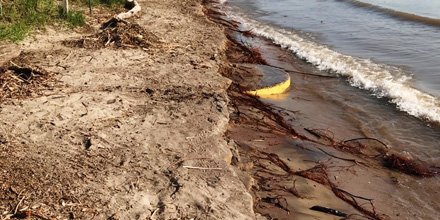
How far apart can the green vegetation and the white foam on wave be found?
18.2 ft

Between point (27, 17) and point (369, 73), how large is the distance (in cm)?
756

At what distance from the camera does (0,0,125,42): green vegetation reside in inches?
372

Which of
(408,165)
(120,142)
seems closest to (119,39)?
(120,142)

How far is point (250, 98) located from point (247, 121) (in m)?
1.03

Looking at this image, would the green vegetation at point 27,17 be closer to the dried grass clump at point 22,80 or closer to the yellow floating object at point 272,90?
the dried grass clump at point 22,80

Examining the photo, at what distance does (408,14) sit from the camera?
16438 millimetres

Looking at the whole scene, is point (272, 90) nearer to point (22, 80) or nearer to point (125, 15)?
point (22, 80)

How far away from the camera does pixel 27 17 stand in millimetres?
10359

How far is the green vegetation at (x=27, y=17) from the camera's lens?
31.0 ft

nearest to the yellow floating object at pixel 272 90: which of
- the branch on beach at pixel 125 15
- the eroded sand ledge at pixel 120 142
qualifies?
the eroded sand ledge at pixel 120 142

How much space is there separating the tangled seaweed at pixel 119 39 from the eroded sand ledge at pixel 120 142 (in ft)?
1.31

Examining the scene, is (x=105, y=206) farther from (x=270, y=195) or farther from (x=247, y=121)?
(x=247, y=121)

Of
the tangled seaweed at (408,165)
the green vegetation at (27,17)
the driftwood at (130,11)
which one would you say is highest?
the green vegetation at (27,17)

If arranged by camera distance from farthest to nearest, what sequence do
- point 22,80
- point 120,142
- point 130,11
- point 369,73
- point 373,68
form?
point 130,11
point 373,68
point 369,73
point 22,80
point 120,142
